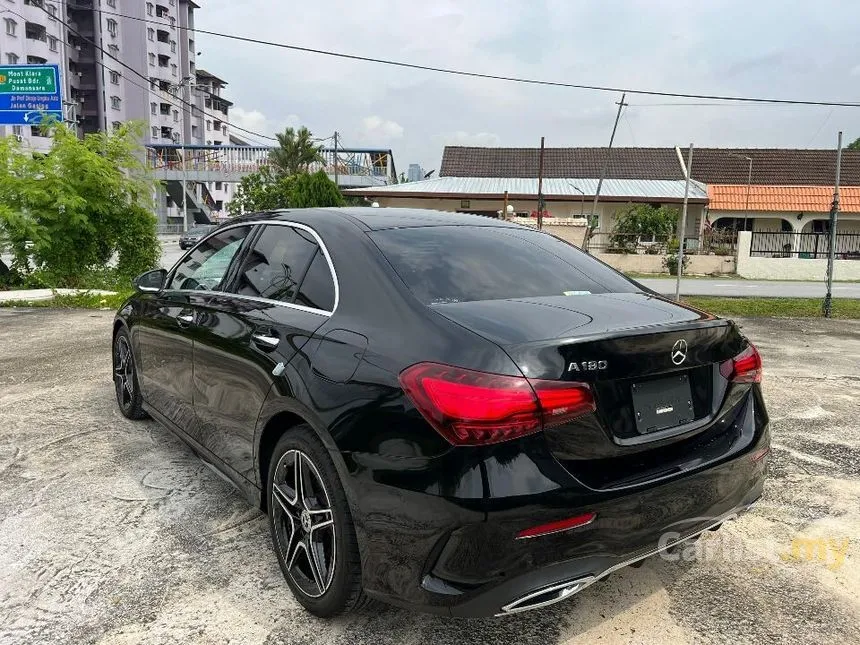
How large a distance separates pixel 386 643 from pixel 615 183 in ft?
126

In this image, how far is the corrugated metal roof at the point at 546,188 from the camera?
3438 centimetres

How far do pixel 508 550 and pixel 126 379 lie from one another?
12.5 feet

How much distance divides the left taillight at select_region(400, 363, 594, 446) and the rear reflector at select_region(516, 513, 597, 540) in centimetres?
28

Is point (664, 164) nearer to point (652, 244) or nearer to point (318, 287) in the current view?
point (652, 244)

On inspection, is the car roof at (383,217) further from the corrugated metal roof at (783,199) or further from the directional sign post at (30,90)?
the corrugated metal roof at (783,199)

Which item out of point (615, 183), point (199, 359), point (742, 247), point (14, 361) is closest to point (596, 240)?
point (742, 247)

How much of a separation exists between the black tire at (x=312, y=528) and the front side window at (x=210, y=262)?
1.28 meters

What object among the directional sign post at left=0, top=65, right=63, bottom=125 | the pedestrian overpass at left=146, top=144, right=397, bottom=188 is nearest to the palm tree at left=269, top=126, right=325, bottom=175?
the pedestrian overpass at left=146, top=144, right=397, bottom=188

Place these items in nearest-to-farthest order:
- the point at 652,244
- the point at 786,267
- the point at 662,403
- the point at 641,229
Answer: the point at 662,403 < the point at 786,267 < the point at 652,244 < the point at 641,229

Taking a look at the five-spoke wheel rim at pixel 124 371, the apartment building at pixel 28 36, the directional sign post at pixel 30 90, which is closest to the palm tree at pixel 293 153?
the apartment building at pixel 28 36

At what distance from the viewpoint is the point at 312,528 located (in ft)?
8.18

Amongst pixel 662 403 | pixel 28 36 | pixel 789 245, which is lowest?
pixel 662 403

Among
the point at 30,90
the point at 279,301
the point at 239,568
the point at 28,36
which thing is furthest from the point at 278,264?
the point at 28,36

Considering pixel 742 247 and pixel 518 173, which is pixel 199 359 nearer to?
pixel 742 247
